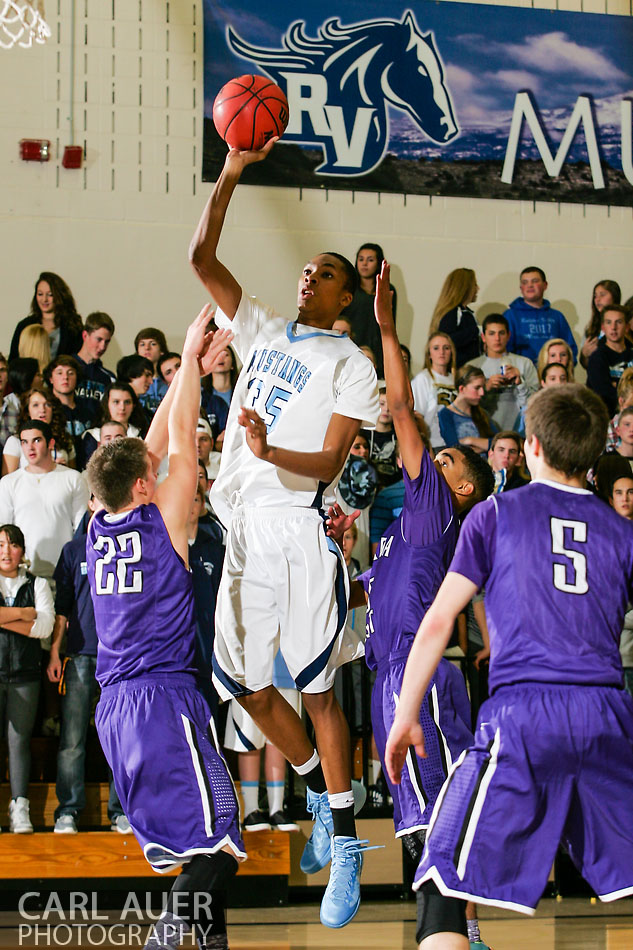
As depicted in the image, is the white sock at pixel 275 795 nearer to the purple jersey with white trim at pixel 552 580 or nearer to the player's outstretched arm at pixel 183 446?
the player's outstretched arm at pixel 183 446

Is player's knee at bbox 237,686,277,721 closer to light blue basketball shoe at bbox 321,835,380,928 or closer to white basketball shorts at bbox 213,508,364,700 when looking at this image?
white basketball shorts at bbox 213,508,364,700

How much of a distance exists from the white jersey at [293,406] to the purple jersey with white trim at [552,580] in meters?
1.70

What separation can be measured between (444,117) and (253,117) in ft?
29.1

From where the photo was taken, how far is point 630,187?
44.6 ft

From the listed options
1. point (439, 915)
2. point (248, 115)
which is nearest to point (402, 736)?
point (439, 915)

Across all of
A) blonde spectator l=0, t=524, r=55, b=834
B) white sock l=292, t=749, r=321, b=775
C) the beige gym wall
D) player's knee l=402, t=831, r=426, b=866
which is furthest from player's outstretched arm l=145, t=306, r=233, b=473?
the beige gym wall

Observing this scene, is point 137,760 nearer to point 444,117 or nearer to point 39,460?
point 39,460

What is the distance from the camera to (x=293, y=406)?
5.04 m

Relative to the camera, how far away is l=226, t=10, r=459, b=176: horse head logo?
1285 cm

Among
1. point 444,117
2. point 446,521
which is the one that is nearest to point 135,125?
point 444,117

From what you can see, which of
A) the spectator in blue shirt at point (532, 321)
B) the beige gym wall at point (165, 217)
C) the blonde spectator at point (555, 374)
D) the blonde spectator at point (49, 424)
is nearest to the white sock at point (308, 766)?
the blonde spectator at point (49, 424)

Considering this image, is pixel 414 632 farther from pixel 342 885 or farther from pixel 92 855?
pixel 92 855

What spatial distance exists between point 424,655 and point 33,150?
1058 centimetres

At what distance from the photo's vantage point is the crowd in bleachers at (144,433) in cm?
698
